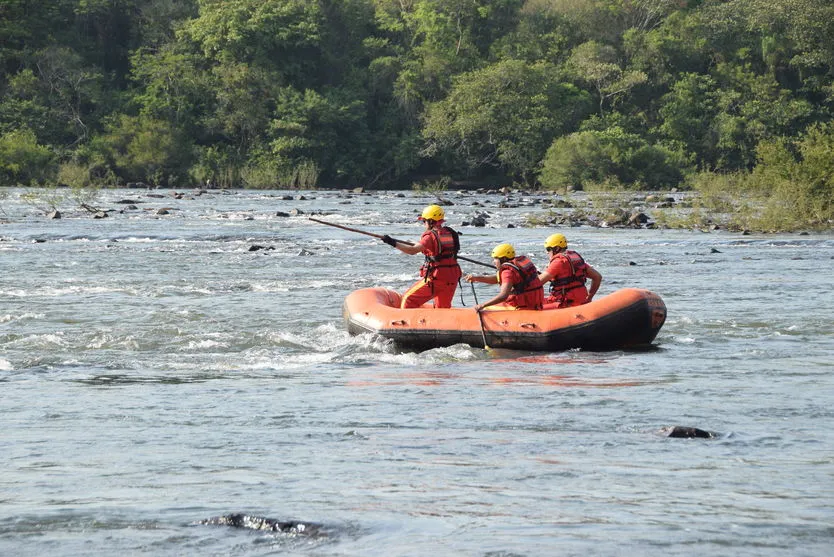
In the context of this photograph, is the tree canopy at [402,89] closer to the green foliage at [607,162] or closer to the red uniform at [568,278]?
the green foliage at [607,162]

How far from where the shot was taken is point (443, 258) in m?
12.5

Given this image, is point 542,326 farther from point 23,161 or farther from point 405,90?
point 405,90

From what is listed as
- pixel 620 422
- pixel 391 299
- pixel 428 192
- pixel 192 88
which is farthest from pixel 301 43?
pixel 620 422

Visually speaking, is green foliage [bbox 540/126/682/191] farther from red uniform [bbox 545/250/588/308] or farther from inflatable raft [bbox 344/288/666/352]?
inflatable raft [bbox 344/288/666/352]

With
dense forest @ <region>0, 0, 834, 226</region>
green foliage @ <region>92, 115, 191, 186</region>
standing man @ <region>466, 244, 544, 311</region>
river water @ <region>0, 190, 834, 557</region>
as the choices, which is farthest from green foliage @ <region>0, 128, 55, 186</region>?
standing man @ <region>466, 244, 544, 311</region>

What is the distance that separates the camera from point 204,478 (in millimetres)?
6699

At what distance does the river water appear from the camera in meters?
5.74

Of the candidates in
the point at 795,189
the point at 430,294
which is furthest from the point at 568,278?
the point at 795,189

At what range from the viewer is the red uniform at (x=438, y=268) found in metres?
12.4

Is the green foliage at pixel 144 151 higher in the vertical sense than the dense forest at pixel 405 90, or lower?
lower

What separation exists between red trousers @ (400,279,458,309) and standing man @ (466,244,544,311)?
61 cm

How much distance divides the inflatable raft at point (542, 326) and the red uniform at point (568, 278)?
21.5 inches

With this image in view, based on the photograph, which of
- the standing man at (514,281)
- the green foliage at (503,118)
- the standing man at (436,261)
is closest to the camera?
the standing man at (514,281)

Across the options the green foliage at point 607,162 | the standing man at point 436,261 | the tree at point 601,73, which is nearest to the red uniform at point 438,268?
the standing man at point 436,261
